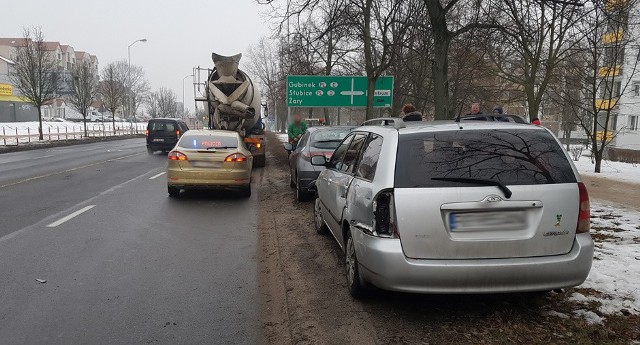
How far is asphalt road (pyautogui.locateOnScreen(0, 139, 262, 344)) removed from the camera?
12.1 feet

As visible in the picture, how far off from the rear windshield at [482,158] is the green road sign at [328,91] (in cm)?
1600

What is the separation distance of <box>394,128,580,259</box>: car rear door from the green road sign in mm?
16204

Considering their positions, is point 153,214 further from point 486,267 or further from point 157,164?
point 157,164

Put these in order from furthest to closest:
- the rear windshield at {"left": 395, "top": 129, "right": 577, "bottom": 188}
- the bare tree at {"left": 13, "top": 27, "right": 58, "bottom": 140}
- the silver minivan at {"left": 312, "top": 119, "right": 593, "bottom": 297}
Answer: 1. the bare tree at {"left": 13, "top": 27, "right": 58, "bottom": 140}
2. the rear windshield at {"left": 395, "top": 129, "right": 577, "bottom": 188}
3. the silver minivan at {"left": 312, "top": 119, "right": 593, "bottom": 297}

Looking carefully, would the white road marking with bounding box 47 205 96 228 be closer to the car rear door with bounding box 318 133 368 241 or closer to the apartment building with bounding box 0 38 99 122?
the car rear door with bounding box 318 133 368 241

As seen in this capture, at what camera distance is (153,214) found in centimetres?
819

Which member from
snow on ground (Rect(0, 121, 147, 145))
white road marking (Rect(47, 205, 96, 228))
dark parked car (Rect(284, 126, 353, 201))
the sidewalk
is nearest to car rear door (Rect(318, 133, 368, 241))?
dark parked car (Rect(284, 126, 353, 201))

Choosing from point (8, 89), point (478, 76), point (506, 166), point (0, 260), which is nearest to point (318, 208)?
point (506, 166)

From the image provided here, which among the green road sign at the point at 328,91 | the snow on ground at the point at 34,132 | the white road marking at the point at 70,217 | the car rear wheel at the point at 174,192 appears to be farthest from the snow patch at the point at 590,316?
the snow on ground at the point at 34,132

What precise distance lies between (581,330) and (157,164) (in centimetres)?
1692

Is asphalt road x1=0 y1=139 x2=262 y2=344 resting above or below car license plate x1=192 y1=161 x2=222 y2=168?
below

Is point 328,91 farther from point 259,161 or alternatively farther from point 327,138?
point 327,138

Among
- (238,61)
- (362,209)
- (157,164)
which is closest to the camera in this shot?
(362,209)

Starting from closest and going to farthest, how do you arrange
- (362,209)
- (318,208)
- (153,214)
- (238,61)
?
(362,209)
(318,208)
(153,214)
(238,61)
